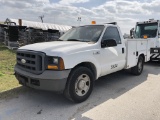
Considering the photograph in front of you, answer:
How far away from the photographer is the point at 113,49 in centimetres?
550

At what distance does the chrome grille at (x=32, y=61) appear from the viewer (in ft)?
13.4

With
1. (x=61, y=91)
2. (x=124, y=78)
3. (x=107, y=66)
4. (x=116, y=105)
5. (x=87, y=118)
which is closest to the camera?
(x=87, y=118)

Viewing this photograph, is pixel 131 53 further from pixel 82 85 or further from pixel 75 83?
pixel 75 83

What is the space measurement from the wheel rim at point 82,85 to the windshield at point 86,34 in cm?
113

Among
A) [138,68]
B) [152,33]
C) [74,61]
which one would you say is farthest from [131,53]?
[152,33]

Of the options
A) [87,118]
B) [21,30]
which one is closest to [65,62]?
[87,118]

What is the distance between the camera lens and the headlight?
13.0 feet

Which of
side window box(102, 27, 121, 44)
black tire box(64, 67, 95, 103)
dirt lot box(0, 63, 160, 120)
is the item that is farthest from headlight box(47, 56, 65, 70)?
side window box(102, 27, 121, 44)

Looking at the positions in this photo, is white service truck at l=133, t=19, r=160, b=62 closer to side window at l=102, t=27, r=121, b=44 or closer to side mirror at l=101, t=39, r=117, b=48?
side window at l=102, t=27, r=121, b=44

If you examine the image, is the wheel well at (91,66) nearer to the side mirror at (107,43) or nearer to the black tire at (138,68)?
the side mirror at (107,43)

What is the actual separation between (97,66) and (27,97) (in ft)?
6.59

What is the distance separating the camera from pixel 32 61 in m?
4.22

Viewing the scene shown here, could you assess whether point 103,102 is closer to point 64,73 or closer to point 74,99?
point 74,99

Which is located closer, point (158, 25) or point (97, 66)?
point (97, 66)
